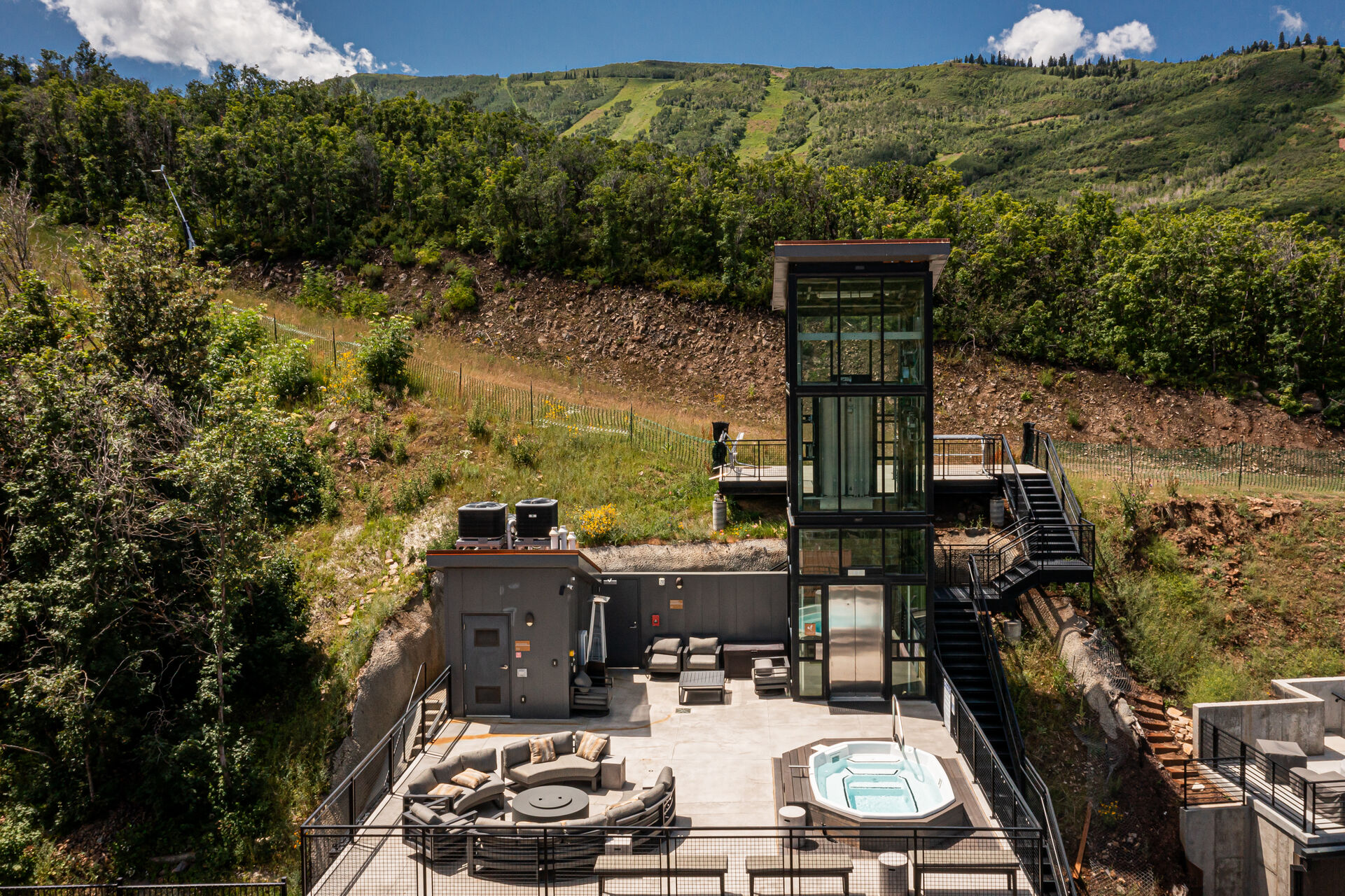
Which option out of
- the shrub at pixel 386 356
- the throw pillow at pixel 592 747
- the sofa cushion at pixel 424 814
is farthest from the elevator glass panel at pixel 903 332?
the shrub at pixel 386 356

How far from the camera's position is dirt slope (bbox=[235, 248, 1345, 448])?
2852cm

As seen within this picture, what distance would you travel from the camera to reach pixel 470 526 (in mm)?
14852

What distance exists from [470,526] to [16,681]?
759 cm

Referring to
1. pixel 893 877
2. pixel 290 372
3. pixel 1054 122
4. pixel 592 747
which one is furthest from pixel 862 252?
pixel 1054 122

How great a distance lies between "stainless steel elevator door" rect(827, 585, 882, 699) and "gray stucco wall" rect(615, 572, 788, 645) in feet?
8.17

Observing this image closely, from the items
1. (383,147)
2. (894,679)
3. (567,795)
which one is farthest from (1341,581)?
(383,147)

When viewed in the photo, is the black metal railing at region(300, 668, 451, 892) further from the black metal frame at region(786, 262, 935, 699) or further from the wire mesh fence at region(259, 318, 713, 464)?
the wire mesh fence at region(259, 318, 713, 464)

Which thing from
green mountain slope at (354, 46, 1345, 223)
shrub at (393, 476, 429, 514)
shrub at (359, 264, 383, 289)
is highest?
green mountain slope at (354, 46, 1345, 223)

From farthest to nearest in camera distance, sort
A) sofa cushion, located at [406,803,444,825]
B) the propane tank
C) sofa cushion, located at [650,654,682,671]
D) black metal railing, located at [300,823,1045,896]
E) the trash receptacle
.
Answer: the propane tank, sofa cushion, located at [650,654,682,671], sofa cushion, located at [406,803,444,825], black metal railing, located at [300,823,1045,896], the trash receptacle

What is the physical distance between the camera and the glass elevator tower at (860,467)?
578 inches

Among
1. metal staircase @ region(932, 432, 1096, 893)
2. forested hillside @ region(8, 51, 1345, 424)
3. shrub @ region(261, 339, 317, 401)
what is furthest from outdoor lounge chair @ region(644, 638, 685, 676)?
forested hillside @ region(8, 51, 1345, 424)

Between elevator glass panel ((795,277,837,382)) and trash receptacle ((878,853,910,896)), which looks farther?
elevator glass panel ((795,277,837,382))

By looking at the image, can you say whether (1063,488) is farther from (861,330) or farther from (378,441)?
(378,441)

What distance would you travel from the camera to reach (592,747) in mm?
12031
